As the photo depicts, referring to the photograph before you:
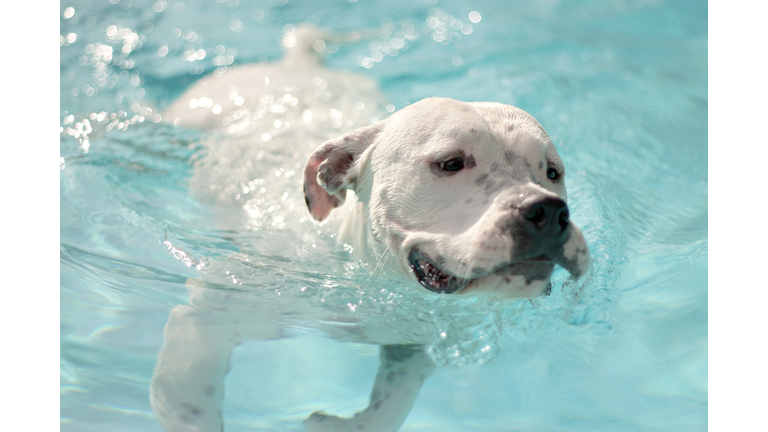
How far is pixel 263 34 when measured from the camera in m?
8.05

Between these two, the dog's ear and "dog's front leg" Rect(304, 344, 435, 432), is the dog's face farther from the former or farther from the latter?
"dog's front leg" Rect(304, 344, 435, 432)

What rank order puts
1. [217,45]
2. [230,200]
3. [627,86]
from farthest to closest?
[217,45], [627,86], [230,200]

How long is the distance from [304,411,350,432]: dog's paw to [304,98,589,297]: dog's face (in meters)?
0.77

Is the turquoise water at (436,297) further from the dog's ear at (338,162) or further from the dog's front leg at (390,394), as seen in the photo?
the dog's ear at (338,162)

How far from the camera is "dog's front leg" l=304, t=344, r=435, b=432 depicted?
9.06 ft

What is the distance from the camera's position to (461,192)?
257 centimetres

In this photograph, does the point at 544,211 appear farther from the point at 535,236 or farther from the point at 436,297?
the point at 436,297

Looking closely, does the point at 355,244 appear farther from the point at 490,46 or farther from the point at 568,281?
the point at 490,46

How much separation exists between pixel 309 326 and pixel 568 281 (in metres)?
1.41

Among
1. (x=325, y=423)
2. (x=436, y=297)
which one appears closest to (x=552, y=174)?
(x=436, y=297)

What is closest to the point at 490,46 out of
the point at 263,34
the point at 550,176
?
the point at 263,34

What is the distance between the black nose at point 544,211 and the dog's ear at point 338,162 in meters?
1.05

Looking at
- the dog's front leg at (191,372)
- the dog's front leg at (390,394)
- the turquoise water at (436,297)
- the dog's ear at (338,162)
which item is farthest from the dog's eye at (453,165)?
the dog's front leg at (191,372)

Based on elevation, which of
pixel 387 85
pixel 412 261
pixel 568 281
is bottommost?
pixel 387 85
